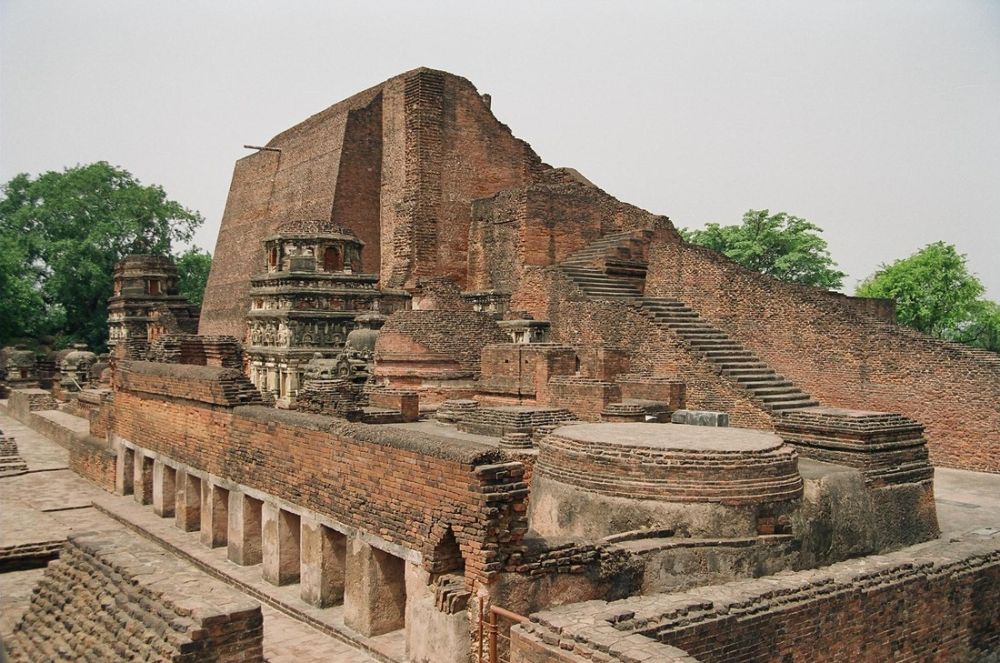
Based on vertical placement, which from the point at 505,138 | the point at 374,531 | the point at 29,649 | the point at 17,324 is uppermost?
the point at 505,138

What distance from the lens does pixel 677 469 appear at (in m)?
7.28

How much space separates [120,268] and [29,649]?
22107 mm

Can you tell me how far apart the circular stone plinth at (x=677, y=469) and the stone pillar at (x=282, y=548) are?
269 centimetres

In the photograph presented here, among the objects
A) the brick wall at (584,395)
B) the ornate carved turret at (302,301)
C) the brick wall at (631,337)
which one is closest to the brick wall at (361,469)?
the ornate carved turret at (302,301)

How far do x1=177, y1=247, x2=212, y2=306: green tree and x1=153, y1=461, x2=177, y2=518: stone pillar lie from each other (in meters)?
28.9

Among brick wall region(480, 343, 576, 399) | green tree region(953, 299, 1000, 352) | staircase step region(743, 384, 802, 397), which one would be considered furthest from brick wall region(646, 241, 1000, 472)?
green tree region(953, 299, 1000, 352)

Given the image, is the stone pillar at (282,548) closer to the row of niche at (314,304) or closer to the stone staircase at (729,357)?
the stone staircase at (729,357)

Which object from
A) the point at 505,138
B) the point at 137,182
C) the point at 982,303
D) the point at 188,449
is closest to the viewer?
the point at 188,449

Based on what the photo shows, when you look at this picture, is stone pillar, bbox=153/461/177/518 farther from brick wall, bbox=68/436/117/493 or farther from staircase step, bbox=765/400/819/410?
staircase step, bbox=765/400/819/410

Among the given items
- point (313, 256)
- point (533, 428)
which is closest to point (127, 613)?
point (533, 428)

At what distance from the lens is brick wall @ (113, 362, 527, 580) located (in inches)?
244

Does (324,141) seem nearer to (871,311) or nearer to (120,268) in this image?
(120,268)

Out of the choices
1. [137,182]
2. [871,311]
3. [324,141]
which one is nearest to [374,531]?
[871,311]

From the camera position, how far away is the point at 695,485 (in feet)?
23.6
